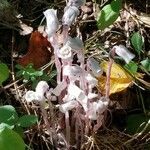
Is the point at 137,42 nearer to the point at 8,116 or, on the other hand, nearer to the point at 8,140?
the point at 8,116

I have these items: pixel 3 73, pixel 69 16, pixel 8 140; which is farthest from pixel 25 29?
pixel 8 140

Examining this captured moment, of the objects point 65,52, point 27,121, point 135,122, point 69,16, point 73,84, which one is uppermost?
point 69,16

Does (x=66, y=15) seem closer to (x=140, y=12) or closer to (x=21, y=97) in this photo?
(x=21, y=97)

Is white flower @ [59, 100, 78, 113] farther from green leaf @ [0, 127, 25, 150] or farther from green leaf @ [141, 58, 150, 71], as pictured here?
green leaf @ [141, 58, 150, 71]

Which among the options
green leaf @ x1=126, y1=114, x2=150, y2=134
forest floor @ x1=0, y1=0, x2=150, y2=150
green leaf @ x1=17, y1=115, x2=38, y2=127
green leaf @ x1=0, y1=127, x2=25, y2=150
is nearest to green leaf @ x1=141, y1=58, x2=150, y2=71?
forest floor @ x1=0, y1=0, x2=150, y2=150

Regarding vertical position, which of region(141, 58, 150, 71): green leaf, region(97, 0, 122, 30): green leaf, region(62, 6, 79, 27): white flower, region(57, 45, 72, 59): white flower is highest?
region(62, 6, 79, 27): white flower

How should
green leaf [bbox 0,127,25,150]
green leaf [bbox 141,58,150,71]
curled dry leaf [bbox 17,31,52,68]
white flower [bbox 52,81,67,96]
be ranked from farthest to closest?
1. curled dry leaf [bbox 17,31,52,68]
2. green leaf [bbox 141,58,150,71]
3. white flower [bbox 52,81,67,96]
4. green leaf [bbox 0,127,25,150]

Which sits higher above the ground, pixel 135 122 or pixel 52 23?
pixel 52 23
